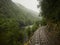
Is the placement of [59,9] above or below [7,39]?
above

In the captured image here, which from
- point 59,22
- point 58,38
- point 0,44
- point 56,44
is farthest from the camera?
point 59,22

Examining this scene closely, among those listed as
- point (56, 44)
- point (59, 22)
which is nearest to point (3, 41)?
point (56, 44)

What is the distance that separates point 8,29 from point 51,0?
8.51m

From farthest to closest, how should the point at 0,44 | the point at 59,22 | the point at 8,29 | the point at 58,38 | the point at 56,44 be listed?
the point at 59,22
the point at 58,38
the point at 56,44
the point at 8,29
the point at 0,44

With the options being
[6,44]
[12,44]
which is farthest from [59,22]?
[6,44]

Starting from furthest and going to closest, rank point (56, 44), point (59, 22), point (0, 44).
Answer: point (59, 22)
point (56, 44)
point (0, 44)

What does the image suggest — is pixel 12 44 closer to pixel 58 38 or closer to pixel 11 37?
pixel 11 37

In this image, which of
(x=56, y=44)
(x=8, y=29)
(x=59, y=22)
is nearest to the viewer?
(x=8, y=29)

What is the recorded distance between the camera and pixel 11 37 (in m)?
12.2

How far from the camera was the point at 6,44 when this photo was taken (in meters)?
11.1

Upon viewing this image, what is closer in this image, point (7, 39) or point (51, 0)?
point (7, 39)

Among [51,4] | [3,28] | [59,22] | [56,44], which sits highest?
[51,4]

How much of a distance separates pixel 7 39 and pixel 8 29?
0.88m

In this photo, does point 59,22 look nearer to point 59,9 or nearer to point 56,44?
point 59,9
